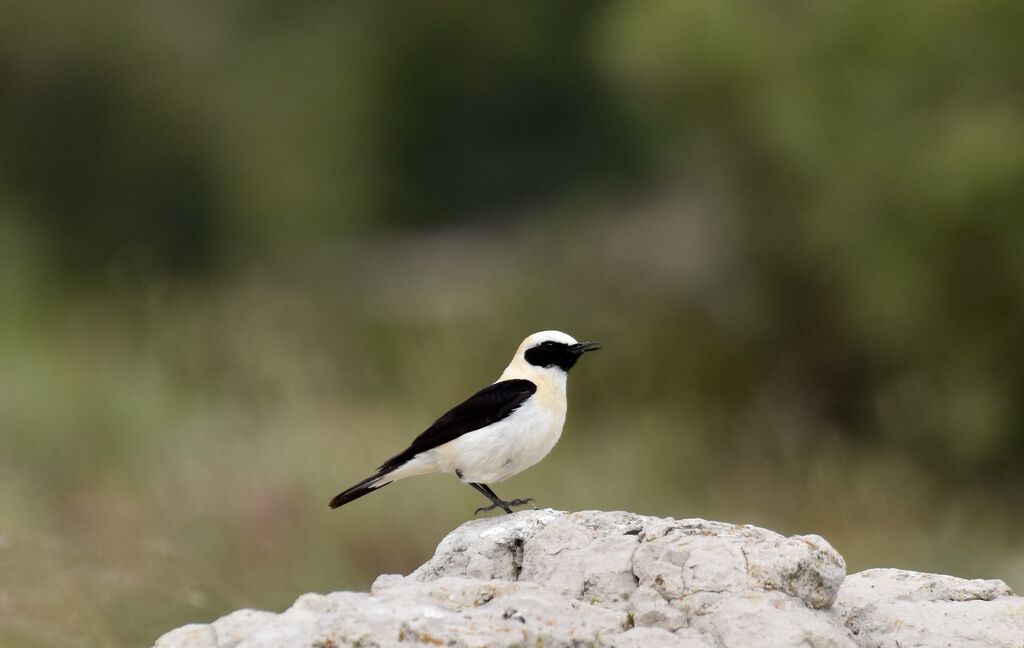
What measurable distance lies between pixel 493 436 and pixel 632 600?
0.97 metres

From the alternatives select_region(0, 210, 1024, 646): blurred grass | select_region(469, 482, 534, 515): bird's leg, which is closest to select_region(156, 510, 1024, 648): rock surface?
select_region(469, 482, 534, 515): bird's leg

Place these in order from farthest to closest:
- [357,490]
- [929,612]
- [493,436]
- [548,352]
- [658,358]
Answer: [658,358] < [548,352] < [357,490] < [493,436] < [929,612]

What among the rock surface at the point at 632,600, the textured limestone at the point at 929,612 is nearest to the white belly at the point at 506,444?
the rock surface at the point at 632,600

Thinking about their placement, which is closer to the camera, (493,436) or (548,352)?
(493,436)

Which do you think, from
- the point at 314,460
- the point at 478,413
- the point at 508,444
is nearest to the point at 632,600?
the point at 508,444

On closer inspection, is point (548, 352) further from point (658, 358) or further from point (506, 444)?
point (658, 358)

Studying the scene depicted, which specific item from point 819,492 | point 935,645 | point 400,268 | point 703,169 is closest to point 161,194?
point 400,268

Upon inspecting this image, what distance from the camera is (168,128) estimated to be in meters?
23.7

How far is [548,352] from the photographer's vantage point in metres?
4.58

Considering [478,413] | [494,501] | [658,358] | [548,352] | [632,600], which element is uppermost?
[658,358]

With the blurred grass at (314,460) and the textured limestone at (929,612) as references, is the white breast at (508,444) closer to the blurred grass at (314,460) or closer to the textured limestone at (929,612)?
the textured limestone at (929,612)

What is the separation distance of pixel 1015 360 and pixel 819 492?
222 centimetres

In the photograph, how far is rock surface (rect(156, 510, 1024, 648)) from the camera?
2980 millimetres

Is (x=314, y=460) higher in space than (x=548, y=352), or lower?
higher
